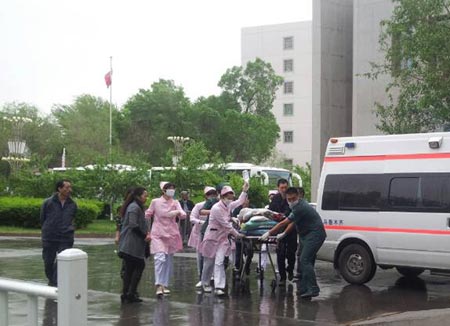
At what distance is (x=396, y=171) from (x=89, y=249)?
10.7 metres

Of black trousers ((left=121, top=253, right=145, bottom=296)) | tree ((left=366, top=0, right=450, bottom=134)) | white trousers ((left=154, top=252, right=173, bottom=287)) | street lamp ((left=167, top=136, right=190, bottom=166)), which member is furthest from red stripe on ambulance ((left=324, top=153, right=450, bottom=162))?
street lamp ((left=167, top=136, right=190, bottom=166))

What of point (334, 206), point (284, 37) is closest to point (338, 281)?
point (334, 206)

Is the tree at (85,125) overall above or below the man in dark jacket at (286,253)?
above

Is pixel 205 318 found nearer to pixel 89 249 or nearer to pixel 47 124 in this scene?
pixel 89 249

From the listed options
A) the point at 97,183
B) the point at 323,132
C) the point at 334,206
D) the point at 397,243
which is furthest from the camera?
the point at 97,183

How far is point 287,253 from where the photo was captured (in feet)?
42.7

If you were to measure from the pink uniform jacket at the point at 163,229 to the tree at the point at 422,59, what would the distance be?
8099 millimetres

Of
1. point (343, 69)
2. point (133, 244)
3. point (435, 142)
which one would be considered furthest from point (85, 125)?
point (133, 244)

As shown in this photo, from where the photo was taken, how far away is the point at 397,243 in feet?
39.5

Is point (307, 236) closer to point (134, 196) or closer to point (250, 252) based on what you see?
point (250, 252)

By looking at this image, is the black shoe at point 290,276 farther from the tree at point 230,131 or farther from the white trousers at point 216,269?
the tree at point 230,131

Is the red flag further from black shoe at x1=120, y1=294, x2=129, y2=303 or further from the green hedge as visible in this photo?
black shoe at x1=120, y1=294, x2=129, y2=303

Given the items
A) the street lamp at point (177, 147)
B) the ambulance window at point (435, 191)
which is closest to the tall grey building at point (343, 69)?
the street lamp at point (177, 147)

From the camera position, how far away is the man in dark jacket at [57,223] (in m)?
11.1
